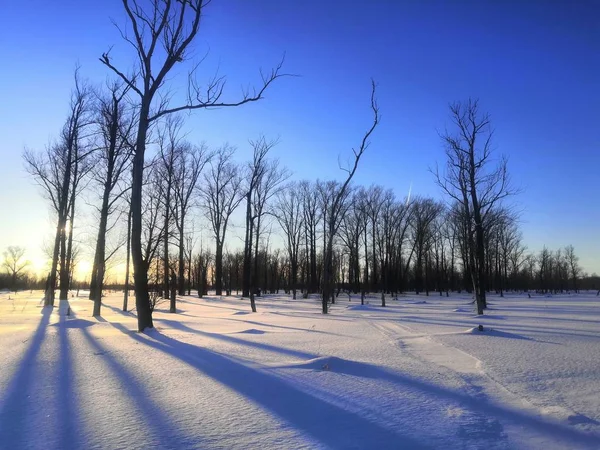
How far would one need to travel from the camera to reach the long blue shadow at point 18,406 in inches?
139

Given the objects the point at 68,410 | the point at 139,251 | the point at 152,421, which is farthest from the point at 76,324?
the point at 152,421

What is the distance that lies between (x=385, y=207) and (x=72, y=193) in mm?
43983

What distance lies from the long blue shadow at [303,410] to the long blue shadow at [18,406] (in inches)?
82.0

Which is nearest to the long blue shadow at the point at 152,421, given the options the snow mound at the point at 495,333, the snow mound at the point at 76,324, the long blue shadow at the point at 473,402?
the long blue shadow at the point at 473,402

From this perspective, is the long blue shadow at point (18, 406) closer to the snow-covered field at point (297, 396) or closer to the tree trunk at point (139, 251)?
the snow-covered field at point (297, 396)

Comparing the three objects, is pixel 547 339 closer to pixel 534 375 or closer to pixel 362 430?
pixel 534 375

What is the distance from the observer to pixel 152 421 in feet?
12.9

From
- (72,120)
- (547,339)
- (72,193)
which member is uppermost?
(72,120)

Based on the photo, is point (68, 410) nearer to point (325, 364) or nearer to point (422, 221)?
point (325, 364)

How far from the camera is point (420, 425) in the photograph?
3877mm

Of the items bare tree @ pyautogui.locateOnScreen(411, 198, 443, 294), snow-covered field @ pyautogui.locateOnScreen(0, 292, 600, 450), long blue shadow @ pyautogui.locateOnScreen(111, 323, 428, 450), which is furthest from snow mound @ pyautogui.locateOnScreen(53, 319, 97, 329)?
bare tree @ pyautogui.locateOnScreen(411, 198, 443, 294)

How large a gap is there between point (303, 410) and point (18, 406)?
117 inches

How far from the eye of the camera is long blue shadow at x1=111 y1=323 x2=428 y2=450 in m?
3.49

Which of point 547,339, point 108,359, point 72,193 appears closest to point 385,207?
point 72,193
